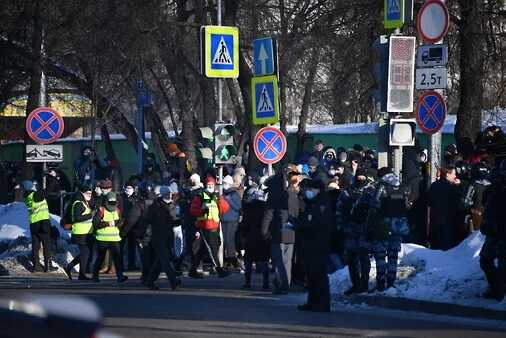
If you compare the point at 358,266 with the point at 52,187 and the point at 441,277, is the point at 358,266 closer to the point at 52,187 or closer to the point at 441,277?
the point at 441,277

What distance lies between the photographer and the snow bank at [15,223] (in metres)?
28.0

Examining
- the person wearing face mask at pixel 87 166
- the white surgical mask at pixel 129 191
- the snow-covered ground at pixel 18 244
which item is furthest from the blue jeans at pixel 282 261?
the person wearing face mask at pixel 87 166

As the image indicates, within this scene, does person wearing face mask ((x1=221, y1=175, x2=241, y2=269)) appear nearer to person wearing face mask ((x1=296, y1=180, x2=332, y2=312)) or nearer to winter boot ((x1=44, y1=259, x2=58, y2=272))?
winter boot ((x1=44, y1=259, x2=58, y2=272))

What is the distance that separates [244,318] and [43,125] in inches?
424

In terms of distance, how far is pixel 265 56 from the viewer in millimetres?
23969

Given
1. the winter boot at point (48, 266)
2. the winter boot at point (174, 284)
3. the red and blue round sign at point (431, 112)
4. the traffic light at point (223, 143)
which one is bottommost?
the winter boot at point (48, 266)

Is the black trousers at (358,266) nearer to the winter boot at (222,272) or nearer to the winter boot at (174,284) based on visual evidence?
the winter boot at (174,284)

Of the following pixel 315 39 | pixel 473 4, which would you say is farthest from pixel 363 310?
pixel 315 39

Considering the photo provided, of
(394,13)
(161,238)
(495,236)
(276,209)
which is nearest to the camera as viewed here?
(495,236)

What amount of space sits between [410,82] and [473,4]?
23.3 feet

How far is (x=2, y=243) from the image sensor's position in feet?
89.8

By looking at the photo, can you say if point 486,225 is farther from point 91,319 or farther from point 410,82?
point 91,319

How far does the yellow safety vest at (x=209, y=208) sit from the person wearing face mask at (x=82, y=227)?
215cm

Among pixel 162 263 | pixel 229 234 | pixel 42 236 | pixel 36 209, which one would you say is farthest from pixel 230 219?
pixel 162 263
